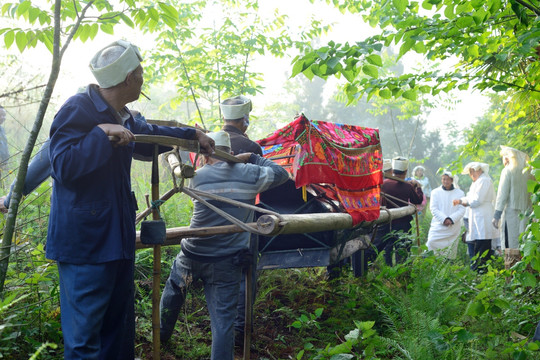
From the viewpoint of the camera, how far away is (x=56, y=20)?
308 cm

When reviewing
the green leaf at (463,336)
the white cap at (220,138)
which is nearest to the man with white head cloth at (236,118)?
the white cap at (220,138)

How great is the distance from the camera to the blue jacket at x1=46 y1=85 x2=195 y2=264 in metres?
2.52

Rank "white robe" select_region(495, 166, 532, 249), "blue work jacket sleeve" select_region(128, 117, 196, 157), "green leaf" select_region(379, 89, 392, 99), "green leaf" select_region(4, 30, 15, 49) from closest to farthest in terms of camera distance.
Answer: "green leaf" select_region(4, 30, 15, 49) → "blue work jacket sleeve" select_region(128, 117, 196, 157) → "green leaf" select_region(379, 89, 392, 99) → "white robe" select_region(495, 166, 532, 249)

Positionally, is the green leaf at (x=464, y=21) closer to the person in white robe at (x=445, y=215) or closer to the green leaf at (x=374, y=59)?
the green leaf at (x=374, y=59)

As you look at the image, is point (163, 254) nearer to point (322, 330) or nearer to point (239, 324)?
point (239, 324)

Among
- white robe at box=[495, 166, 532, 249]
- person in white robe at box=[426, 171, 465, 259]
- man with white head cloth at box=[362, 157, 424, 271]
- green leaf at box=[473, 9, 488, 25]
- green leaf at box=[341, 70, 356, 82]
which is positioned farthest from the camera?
person in white robe at box=[426, 171, 465, 259]

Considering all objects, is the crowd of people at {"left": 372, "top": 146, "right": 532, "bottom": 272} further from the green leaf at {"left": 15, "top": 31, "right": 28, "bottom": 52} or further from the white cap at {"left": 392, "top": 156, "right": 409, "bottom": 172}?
the green leaf at {"left": 15, "top": 31, "right": 28, "bottom": 52}

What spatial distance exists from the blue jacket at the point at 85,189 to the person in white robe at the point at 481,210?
859cm

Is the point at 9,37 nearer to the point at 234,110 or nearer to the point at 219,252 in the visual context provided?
the point at 219,252

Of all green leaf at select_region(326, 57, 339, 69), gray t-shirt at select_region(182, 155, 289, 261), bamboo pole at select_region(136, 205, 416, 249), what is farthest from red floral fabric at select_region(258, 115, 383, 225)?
green leaf at select_region(326, 57, 339, 69)

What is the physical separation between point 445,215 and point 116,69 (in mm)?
9097

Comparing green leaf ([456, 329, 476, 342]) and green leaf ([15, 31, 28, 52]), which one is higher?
green leaf ([15, 31, 28, 52])

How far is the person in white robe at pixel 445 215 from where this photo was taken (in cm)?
1056

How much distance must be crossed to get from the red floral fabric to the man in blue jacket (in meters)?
2.78
